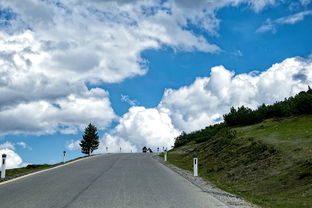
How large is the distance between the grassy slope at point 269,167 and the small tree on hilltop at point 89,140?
57871 mm

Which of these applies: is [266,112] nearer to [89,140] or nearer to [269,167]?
[269,167]

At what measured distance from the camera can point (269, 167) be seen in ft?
51.5

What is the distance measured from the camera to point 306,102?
2962 centimetres

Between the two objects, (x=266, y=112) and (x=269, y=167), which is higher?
(x=266, y=112)

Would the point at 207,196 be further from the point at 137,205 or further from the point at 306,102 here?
the point at 306,102

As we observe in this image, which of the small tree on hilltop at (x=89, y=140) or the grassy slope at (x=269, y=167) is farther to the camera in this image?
the small tree on hilltop at (x=89, y=140)

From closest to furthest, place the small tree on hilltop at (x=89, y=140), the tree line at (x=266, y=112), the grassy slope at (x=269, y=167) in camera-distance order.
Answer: the grassy slope at (x=269, y=167), the tree line at (x=266, y=112), the small tree on hilltop at (x=89, y=140)

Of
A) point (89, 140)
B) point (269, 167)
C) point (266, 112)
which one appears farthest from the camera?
point (89, 140)

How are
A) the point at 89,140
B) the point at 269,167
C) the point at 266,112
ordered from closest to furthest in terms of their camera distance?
the point at 269,167 → the point at 266,112 → the point at 89,140

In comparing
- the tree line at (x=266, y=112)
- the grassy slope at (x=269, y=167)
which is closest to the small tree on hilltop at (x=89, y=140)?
the tree line at (x=266, y=112)

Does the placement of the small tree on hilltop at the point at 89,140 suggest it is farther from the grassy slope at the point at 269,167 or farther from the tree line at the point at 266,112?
the grassy slope at the point at 269,167

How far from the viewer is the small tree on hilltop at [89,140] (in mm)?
80375

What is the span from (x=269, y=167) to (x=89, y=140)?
224 feet

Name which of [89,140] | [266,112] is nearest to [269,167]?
[266,112]
